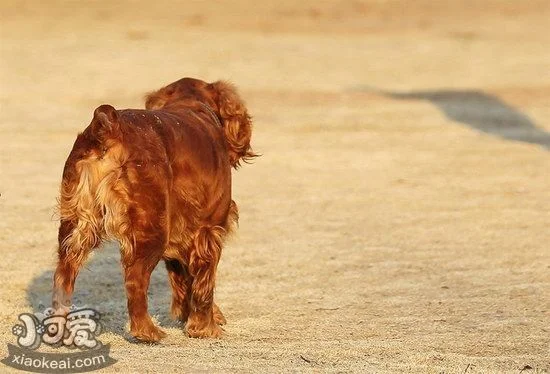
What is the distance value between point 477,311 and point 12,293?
9.78 ft

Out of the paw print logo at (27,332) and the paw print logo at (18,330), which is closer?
the paw print logo at (27,332)

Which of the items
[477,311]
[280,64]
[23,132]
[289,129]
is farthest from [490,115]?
[477,311]

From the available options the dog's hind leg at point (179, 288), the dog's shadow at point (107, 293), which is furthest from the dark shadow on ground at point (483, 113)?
the dog's hind leg at point (179, 288)

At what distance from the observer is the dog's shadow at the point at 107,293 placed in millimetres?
7406

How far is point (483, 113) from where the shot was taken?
1612 centimetres

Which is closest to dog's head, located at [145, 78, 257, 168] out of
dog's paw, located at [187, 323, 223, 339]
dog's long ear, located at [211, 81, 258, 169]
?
dog's long ear, located at [211, 81, 258, 169]

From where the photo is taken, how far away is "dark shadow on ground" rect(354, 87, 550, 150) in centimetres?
1489

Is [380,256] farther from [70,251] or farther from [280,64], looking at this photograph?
[280,64]

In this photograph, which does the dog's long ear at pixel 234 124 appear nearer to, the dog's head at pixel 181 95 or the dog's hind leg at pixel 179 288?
the dog's head at pixel 181 95

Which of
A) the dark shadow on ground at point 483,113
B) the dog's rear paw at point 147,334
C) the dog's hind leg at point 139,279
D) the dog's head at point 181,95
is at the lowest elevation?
the dark shadow on ground at point 483,113

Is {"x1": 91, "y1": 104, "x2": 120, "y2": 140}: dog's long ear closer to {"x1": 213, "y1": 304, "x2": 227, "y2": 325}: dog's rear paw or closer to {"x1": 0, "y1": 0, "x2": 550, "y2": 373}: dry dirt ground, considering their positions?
{"x1": 0, "y1": 0, "x2": 550, "y2": 373}: dry dirt ground

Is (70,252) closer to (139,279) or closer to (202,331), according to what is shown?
(139,279)

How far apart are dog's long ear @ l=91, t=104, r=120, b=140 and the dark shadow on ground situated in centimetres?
892

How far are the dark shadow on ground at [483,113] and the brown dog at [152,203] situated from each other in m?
7.94
